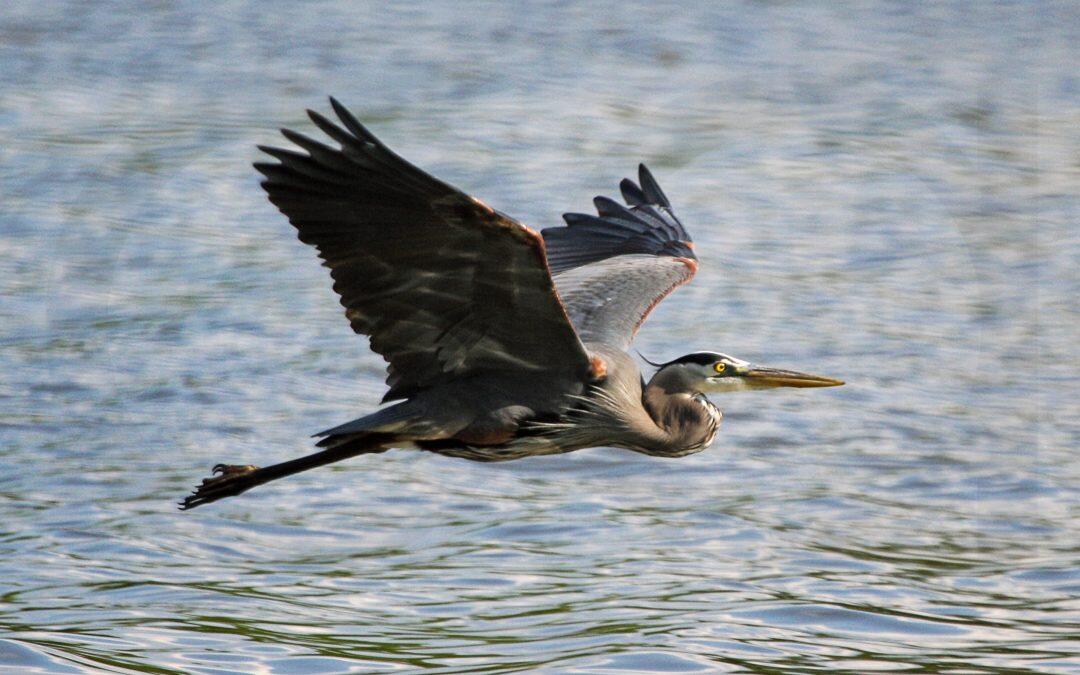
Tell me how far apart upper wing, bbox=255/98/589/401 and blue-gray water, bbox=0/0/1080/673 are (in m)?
1.62

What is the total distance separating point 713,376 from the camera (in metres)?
7.94

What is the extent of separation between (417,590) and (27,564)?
2051 mm

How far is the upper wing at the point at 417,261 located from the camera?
245 inches

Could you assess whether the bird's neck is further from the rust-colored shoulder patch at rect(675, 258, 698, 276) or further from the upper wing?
the rust-colored shoulder patch at rect(675, 258, 698, 276)

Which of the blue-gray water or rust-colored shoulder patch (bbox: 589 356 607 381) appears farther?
the blue-gray water

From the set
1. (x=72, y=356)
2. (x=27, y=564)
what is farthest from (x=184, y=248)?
(x=27, y=564)

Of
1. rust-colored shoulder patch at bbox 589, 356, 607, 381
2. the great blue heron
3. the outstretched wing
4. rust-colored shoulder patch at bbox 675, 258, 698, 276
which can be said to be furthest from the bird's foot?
rust-colored shoulder patch at bbox 675, 258, 698, 276

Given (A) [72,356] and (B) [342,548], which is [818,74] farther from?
(B) [342,548]

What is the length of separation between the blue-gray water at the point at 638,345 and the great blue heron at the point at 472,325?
44.7 inches

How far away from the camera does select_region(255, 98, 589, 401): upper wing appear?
6227 mm

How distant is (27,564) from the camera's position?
959cm

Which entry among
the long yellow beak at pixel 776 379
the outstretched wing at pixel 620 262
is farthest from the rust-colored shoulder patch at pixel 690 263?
the long yellow beak at pixel 776 379

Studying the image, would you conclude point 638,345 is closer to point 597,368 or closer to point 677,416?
point 677,416

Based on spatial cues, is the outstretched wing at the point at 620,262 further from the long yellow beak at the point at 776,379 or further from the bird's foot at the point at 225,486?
the bird's foot at the point at 225,486
